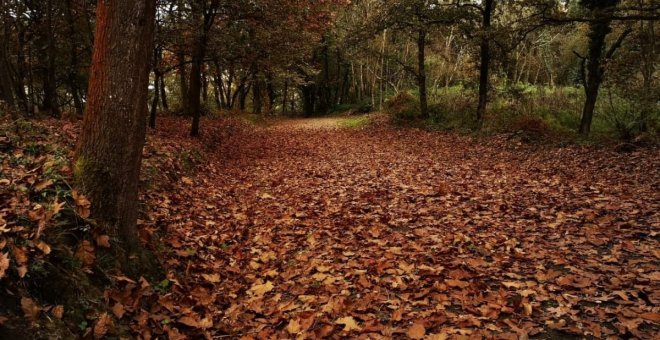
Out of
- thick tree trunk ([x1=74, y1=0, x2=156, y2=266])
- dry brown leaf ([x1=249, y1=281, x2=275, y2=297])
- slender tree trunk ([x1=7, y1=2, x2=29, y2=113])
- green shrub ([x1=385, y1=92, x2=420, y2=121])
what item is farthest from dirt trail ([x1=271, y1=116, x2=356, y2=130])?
thick tree trunk ([x1=74, y1=0, x2=156, y2=266])

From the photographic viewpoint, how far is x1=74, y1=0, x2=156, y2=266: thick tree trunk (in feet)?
14.0

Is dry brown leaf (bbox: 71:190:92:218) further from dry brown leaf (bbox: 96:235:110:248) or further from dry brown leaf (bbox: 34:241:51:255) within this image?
dry brown leaf (bbox: 34:241:51:255)

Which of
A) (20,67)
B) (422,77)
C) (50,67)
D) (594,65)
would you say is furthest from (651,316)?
(20,67)

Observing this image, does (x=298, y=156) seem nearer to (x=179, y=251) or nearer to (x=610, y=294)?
(x=179, y=251)

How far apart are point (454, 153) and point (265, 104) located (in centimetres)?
3090

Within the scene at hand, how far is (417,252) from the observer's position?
214 inches

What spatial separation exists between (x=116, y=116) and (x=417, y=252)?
397 centimetres

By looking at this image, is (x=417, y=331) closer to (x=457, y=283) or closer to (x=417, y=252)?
(x=457, y=283)

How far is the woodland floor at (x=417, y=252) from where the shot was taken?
12.9 ft

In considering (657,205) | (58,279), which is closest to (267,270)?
(58,279)

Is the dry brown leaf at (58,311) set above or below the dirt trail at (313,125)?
below

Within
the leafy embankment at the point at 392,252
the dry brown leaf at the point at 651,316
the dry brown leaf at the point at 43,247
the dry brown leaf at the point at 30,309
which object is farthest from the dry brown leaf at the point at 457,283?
the dry brown leaf at the point at 43,247

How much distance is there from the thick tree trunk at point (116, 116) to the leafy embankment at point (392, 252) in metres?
0.36

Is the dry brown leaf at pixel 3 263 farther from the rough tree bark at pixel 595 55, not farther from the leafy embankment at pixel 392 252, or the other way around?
the rough tree bark at pixel 595 55
